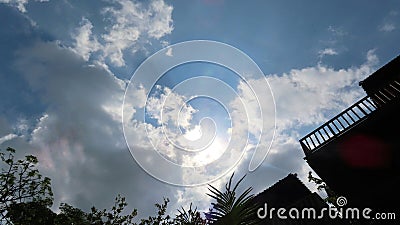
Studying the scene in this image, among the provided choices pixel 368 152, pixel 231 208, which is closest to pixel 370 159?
pixel 368 152

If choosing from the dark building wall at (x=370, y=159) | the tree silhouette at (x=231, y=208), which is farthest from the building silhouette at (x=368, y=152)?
the tree silhouette at (x=231, y=208)

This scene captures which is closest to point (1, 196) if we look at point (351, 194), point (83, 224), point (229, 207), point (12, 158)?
point (12, 158)

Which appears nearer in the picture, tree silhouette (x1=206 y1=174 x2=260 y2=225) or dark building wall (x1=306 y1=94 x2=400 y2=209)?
tree silhouette (x1=206 y1=174 x2=260 y2=225)

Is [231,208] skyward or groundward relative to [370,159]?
groundward

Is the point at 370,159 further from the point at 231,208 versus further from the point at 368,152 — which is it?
the point at 231,208

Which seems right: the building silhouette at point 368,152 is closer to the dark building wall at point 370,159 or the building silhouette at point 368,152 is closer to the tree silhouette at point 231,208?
the dark building wall at point 370,159

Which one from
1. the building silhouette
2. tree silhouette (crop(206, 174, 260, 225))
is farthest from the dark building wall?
tree silhouette (crop(206, 174, 260, 225))

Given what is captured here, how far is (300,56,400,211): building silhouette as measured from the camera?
8320mm

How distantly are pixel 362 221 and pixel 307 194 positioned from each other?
501 centimetres

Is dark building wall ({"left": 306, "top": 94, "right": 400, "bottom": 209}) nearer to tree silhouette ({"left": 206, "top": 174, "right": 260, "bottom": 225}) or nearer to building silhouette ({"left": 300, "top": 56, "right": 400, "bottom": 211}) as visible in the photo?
building silhouette ({"left": 300, "top": 56, "right": 400, "bottom": 211})

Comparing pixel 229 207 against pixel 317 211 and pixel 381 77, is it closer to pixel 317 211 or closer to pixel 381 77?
pixel 317 211

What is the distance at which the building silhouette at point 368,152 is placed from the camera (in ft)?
27.3

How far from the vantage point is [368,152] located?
345 inches

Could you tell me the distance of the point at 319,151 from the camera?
361 inches
